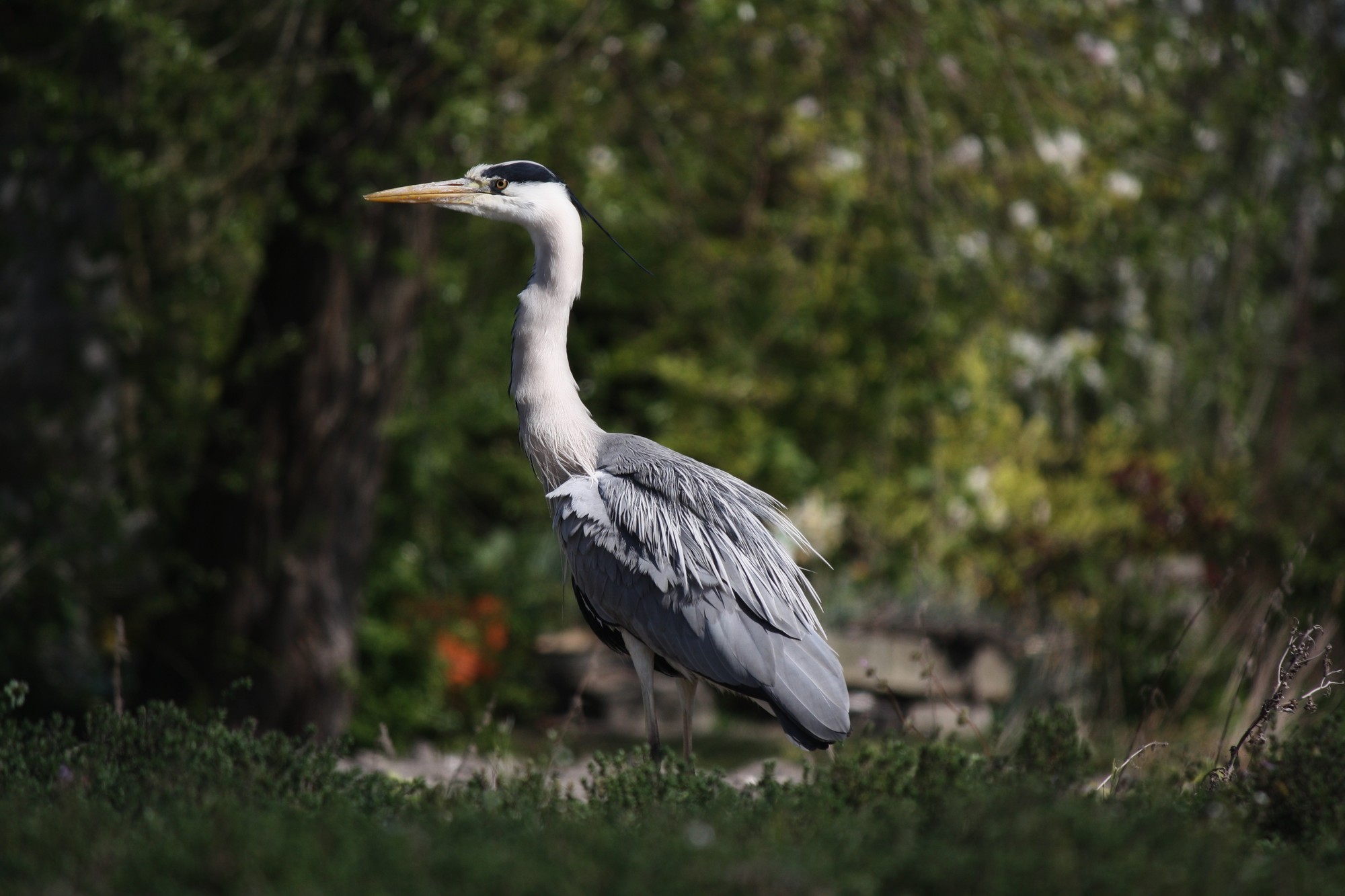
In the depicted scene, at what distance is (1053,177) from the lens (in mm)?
6699

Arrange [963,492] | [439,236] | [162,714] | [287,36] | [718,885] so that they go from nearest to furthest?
[718,885] → [162,714] → [287,36] → [439,236] → [963,492]

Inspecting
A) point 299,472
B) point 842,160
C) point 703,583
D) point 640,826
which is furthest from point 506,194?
point 842,160

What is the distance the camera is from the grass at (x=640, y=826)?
8.21 ft

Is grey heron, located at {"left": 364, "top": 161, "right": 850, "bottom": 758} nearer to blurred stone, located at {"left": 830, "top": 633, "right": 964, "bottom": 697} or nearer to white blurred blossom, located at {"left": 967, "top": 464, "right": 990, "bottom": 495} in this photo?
blurred stone, located at {"left": 830, "top": 633, "right": 964, "bottom": 697}

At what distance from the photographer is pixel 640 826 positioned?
10.3 feet

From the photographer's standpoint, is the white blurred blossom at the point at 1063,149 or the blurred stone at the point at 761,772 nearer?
the blurred stone at the point at 761,772

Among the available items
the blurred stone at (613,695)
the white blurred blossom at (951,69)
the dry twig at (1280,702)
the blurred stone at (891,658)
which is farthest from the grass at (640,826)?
the blurred stone at (613,695)

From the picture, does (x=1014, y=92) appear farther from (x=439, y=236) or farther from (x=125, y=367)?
(x=125, y=367)

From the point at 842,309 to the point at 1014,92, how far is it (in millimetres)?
1651

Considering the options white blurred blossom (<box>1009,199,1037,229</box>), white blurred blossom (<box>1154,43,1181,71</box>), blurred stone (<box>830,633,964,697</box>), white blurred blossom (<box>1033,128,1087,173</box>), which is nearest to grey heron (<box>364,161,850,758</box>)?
blurred stone (<box>830,633,964,697</box>)

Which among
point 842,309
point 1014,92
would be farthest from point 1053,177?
point 842,309

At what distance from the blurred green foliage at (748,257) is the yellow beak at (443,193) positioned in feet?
2.56

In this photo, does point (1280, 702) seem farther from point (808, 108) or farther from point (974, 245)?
point (808, 108)

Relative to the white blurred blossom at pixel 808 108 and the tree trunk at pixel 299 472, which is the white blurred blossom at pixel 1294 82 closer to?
the white blurred blossom at pixel 808 108
